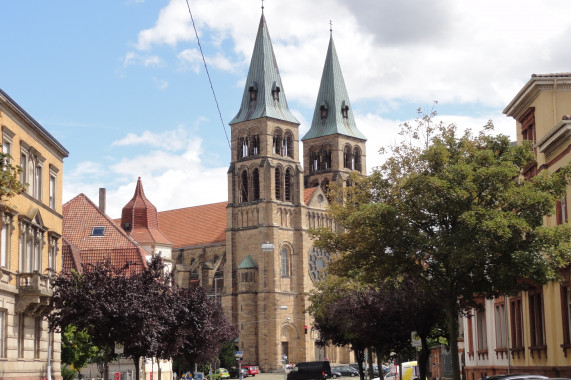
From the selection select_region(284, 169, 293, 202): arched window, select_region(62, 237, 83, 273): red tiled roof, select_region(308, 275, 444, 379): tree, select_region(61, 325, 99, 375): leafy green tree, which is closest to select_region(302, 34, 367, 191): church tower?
select_region(284, 169, 293, 202): arched window

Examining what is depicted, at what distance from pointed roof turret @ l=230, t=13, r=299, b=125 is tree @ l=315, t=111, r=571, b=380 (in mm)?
81565

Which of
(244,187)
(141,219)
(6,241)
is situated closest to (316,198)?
(244,187)

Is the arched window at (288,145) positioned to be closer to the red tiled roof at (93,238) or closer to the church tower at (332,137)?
the church tower at (332,137)

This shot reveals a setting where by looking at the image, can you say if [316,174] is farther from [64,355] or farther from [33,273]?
[33,273]

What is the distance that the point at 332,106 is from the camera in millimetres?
125375

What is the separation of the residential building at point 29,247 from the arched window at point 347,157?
89.4 meters

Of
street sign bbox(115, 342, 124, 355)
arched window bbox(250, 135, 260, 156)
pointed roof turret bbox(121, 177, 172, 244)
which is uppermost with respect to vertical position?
arched window bbox(250, 135, 260, 156)

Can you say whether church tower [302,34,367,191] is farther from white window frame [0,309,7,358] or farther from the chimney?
white window frame [0,309,7,358]

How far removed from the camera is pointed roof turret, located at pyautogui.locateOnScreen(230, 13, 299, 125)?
113188mm

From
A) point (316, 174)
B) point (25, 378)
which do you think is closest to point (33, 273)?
point (25, 378)

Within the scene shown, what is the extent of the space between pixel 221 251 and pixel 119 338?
82506 mm

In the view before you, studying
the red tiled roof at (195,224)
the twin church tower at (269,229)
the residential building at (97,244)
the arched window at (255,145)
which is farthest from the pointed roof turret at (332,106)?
the residential building at (97,244)

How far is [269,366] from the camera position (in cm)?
10462

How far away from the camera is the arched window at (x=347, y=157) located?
125 meters
